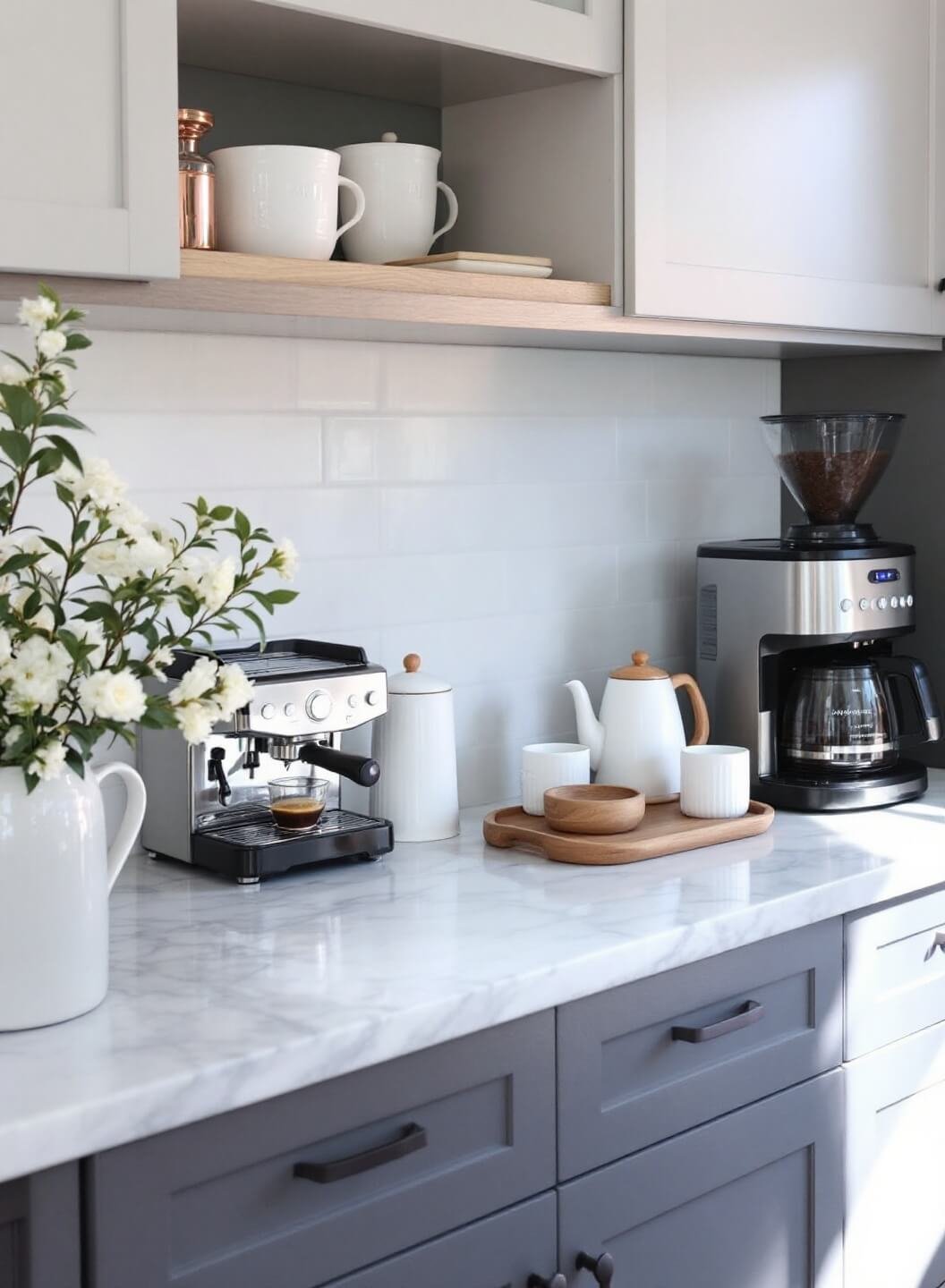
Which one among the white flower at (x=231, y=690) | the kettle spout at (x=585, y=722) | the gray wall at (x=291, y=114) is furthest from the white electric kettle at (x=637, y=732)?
the white flower at (x=231, y=690)

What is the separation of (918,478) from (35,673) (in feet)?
5.68

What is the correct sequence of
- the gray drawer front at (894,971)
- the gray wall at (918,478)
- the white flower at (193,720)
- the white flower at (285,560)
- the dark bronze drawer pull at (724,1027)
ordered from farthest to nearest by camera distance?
the gray wall at (918,478) < the gray drawer front at (894,971) < the dark bronze drawer pull at (724,1027) < the white flower at (285,560) < the white flower at (193,720)

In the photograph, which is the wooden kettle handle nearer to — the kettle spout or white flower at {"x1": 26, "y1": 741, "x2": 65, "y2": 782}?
the kettle spout

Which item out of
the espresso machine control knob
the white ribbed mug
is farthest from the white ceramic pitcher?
the white ribbed mug

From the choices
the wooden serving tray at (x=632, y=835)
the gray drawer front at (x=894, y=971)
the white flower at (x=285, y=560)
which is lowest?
the gray drawer front at (x=894, y=971)

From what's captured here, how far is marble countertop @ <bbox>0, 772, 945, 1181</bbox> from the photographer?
1.22 m

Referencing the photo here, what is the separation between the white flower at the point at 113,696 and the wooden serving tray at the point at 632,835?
79 cm

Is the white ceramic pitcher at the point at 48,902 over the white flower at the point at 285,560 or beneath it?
beneath

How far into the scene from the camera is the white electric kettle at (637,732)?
2176mm

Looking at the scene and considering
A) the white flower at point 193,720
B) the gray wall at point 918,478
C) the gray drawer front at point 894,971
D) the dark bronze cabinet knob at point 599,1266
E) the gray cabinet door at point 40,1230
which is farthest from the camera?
the gray wall at point 918,478

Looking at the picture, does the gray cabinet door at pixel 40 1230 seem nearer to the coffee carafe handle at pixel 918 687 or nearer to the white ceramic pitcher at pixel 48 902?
the white ceramic pitcher at pixel 48 902

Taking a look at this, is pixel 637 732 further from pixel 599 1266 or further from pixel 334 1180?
pixel 334 1180

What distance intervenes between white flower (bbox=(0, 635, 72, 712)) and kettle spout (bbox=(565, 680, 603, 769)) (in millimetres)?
1048

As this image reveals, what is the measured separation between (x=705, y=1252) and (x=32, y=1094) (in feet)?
2.85
